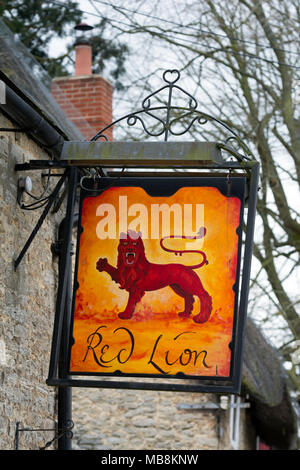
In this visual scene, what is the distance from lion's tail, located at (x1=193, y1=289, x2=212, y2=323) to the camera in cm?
635

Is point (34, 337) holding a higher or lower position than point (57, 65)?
lower

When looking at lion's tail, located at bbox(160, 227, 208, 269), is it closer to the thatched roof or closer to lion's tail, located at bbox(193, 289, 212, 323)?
lion's tail, located at bbox(193, 289, 212, 323)

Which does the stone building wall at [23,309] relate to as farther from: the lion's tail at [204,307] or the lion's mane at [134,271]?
the lion's tail at [204,307]

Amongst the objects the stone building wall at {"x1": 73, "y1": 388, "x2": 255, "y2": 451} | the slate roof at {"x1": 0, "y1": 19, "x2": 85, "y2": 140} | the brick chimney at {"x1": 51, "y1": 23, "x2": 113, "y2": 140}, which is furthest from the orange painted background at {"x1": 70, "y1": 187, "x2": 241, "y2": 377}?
the brick chimney at {"x1": 51, "y1": 23, "x2": 113, "y2": 140}

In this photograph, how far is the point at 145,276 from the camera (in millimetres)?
6504

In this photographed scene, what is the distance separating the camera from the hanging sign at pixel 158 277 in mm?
6320

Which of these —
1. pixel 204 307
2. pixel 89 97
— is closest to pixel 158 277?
pixel 204 307

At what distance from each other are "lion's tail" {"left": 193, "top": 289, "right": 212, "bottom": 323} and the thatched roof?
29.5ft
